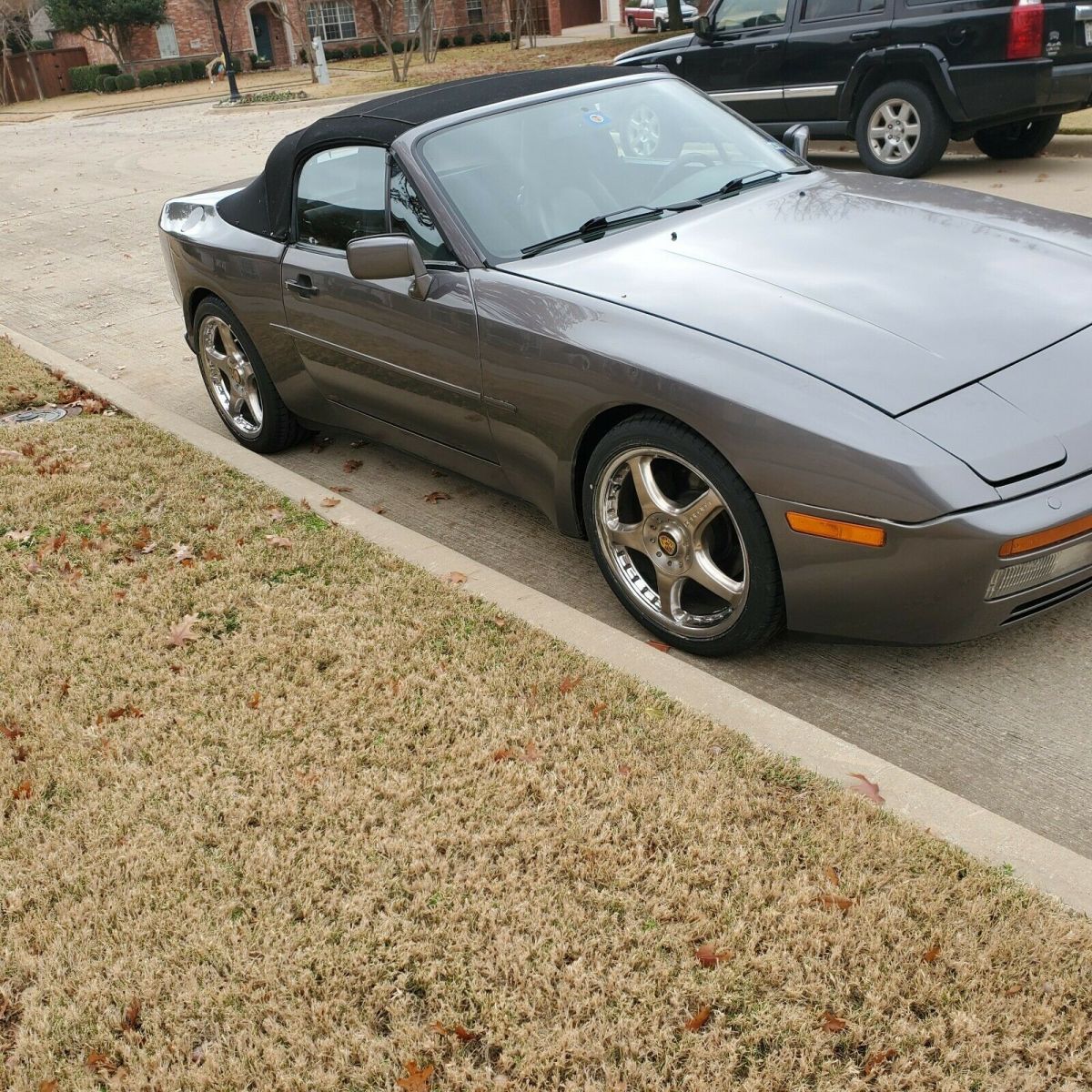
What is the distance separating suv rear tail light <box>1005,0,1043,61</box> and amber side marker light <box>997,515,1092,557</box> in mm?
7798

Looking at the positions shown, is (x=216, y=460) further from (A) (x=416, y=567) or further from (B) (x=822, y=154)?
(B) (x=822, y=154)

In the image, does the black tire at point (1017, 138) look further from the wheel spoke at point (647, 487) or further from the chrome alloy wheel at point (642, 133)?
the wheel spoke at point (647, 487)

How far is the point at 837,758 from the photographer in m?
3.08

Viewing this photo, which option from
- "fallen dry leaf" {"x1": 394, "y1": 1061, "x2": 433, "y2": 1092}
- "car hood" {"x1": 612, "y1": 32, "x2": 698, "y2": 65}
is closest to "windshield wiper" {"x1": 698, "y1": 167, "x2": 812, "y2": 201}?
"fallen dry leaf" {"x1": 394, "y1": 1061, "x2": 433, "y2": 1092}

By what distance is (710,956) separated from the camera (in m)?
2.50

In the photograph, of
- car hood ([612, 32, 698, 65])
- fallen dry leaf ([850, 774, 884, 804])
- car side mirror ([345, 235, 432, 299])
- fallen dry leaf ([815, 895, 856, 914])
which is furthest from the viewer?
car hood ([612, 32, 698, 65])

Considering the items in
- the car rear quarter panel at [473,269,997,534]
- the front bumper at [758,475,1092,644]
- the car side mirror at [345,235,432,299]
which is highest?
the car side mirror at [345,235,432,299]

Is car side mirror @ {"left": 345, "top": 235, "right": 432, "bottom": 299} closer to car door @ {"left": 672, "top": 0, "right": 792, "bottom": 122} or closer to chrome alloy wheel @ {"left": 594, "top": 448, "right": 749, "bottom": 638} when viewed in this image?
chrome alloy wheel @ {"left": 594, "top": 448, "right": 749, "bottom": 638}

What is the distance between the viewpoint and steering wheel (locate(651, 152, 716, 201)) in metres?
4.53

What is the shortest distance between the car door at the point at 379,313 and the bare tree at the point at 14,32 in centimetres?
5256

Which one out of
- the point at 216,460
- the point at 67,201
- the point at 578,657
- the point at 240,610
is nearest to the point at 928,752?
the point at 578,657

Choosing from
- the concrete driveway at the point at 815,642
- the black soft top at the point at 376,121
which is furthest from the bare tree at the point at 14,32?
the black soft top at the point at 376,121

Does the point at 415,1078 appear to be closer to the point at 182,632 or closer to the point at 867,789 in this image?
the point at 867,789

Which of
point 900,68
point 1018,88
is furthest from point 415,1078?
point 900,68
